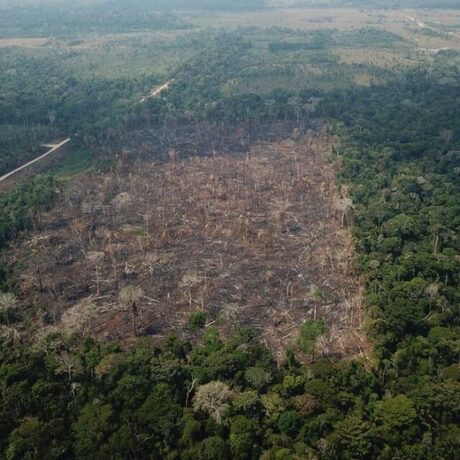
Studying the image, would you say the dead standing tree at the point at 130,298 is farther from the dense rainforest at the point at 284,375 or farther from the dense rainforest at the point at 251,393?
the dense rainforest at the point at 251,393

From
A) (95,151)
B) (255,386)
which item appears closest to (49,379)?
(255,386)

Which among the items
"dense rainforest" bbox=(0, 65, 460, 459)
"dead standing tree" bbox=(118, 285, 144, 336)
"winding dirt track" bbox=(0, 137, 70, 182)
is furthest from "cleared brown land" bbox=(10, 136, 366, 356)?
"winding dirt track" bbox=(0, 137, 70, 182)

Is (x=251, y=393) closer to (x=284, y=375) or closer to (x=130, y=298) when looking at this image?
(x=284, y=375)

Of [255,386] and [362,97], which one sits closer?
[255,386]

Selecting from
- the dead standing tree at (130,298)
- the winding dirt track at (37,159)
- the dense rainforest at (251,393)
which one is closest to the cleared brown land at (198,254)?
the dead standing tree at (130,298)

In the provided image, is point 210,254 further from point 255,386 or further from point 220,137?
point 220,137

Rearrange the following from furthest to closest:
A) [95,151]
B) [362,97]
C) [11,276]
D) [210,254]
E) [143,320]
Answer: [362,97] → [95,151] → [210,254] → [11,276] → [143,320]

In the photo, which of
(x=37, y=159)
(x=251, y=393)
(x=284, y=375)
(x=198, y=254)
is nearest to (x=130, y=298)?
(x=198, y=254)

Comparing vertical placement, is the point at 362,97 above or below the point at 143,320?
above

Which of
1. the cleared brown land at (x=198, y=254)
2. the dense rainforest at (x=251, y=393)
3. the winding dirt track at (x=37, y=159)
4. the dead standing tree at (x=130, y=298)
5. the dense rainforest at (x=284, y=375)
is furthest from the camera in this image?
the winding dirt track at (x=37, y=159)
